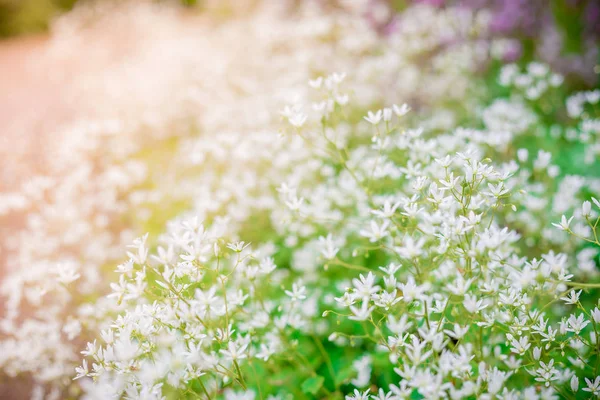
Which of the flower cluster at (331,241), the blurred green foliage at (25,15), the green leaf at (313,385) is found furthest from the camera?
the blurred green foliage at (25,15)

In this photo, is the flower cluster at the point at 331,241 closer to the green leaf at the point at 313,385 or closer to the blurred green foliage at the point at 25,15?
the green leaf at the point at 313,385

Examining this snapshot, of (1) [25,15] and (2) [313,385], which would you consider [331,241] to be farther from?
(1) [25,15]

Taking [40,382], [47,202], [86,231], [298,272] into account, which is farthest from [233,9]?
[40,382]

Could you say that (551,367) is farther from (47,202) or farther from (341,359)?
(47,202)

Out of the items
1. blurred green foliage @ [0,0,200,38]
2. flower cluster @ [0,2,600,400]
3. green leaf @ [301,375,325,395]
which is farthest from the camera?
blurred green foliage @ [0,0,200,38]

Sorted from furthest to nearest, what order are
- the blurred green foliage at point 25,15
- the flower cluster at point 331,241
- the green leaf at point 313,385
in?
1. the blurred green foliage at point 25,15
2. the green leaf at point 313,385
3. the flower cluster at point 331,241

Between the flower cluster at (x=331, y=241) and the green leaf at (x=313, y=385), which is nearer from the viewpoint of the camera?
the flower cluster at (x=331, y=241)

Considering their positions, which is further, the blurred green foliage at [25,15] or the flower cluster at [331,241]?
the blurred green foliage at [25,15]

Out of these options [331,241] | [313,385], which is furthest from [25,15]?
[313,385]

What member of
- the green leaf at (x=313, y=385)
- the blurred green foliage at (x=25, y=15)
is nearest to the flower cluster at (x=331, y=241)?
the green leaf at (x=313, y=385)

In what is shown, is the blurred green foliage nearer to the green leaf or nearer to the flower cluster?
the flower cluster

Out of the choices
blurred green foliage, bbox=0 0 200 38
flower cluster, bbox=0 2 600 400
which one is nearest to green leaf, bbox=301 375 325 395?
flower cluster, bbox=0 2 600 400
